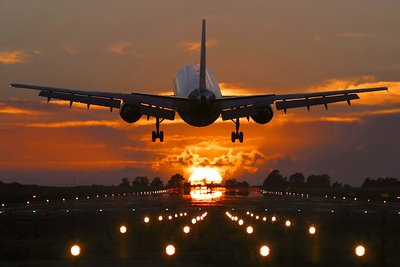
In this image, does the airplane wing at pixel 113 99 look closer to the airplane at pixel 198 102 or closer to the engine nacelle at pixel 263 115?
the airplane at pixel 198 102

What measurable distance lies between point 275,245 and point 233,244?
2.38m

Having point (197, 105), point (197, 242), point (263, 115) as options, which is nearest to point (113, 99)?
point (197, 105)

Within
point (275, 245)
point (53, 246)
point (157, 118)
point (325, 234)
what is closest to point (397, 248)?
point (275, 245)

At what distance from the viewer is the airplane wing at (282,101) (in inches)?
2557

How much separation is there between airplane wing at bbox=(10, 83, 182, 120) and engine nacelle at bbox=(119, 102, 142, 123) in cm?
40

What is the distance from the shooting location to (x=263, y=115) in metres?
67.9

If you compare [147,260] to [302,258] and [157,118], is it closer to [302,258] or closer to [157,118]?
[302,258]

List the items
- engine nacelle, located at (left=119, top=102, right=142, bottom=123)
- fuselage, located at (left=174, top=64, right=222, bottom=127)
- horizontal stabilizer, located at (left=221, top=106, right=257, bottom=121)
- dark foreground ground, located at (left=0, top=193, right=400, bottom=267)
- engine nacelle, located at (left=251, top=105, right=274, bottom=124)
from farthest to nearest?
engine nacelle, located at (left=251, top=105, right=274, bottom=124), engine nacelle, located at (left=119, top=102, right=142, bottom=123), horizontal stabilizer, located at (left=221, top=106, right=257, bottom=121), fuselage, located at (left=174, top=64, right=222, bottom=127), dark foreground ground, located at (left=0, top=193, right=400, bottom=267)

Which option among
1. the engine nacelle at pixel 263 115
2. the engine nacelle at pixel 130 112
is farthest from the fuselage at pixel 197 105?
the engine nacelle at pixel 263 115

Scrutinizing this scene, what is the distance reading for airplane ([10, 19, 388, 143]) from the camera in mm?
63312

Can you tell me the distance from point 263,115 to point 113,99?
493 inches

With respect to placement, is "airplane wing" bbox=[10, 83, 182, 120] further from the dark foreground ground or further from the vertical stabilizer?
the dark foreground ground

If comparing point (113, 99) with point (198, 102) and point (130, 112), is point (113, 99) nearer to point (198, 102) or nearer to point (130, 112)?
point (130, 112)

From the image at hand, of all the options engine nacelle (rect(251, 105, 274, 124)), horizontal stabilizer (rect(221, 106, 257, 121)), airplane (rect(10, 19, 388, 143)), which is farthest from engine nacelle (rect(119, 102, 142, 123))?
engine nacelle (rect(251, 105, 274, 124))
